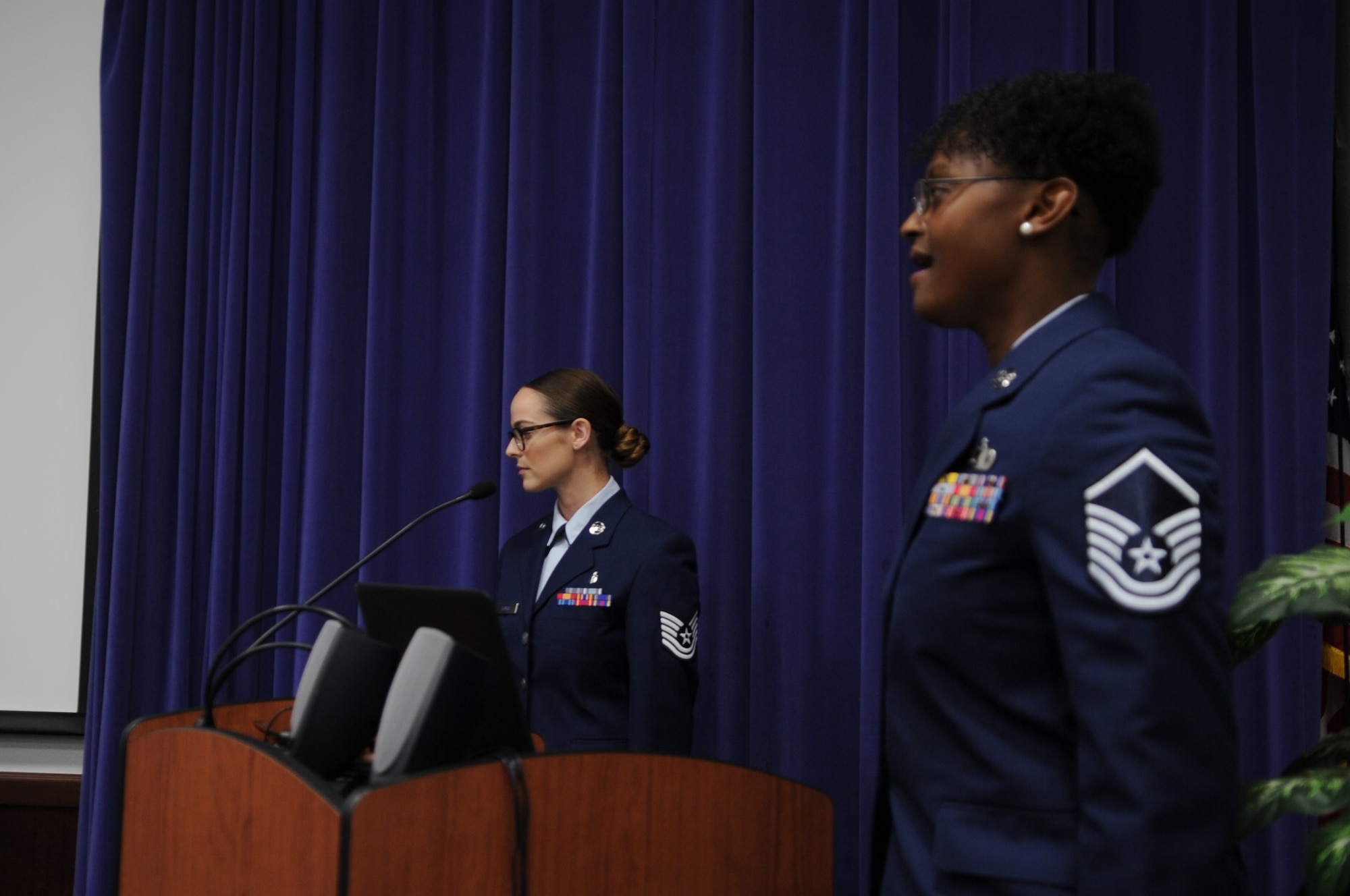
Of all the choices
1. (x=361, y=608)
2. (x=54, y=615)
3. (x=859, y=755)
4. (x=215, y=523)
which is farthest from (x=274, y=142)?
(x=859, y=755)

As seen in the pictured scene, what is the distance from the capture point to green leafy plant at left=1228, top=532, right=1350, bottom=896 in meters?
1.14

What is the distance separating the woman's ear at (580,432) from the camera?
2273 mm

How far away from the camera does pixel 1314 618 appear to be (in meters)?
1.23

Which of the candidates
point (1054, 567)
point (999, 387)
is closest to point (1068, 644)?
point (1054, 567)

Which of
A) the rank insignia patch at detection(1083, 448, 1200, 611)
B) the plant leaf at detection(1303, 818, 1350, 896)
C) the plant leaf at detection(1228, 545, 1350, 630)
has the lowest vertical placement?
the plant leaf at detection(1303, 818, 1350, 896)

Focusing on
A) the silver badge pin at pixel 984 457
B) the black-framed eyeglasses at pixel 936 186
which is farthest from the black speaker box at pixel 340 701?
the black-framed eyeglasses at pixel 936 186

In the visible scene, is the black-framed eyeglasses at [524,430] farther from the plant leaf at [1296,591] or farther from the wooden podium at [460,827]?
the plant leaf at [1296,591]

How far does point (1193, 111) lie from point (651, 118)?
1234 mm

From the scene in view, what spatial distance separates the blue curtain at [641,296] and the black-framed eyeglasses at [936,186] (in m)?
1.19

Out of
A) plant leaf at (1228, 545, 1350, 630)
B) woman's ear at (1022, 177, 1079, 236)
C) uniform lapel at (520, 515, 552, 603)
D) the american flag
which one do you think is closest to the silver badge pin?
woman's ear at (1022, 177, 1079, 236)

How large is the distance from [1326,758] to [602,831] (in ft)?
3.05

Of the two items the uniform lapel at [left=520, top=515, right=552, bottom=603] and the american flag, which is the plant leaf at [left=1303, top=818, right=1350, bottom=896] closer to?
the american flag

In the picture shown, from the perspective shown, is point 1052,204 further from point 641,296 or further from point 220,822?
point 641,296

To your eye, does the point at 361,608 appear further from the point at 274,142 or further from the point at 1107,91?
the point at 274,142
